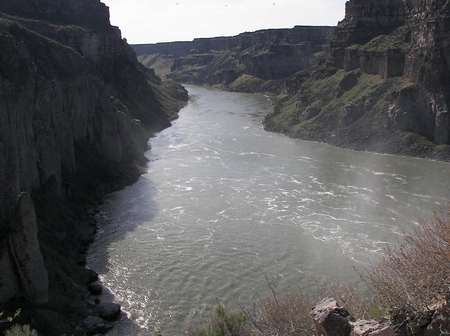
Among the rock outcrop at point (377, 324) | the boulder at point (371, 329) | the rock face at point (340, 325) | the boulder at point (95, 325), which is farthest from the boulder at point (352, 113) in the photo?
the boulder at point (371, 329)

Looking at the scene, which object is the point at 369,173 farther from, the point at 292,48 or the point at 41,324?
the point at 292,48

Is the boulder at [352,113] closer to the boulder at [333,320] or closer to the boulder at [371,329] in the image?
the boulder at [333,320]

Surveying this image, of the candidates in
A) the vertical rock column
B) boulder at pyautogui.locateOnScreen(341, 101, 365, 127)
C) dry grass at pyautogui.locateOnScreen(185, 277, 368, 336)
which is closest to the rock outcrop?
dry grass at pyautogui.locateOnScreen(185, 277, 368, 336)

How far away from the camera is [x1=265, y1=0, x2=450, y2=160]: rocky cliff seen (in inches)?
2625

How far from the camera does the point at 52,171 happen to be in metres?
38.3

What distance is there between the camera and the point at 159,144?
72.9 m

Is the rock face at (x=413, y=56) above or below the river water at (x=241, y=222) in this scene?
above

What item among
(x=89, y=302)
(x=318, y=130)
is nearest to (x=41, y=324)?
(x=89, y=302)

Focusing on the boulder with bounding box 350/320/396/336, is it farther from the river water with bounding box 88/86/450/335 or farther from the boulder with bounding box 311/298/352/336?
the river water with bounding box 88/86/450/335

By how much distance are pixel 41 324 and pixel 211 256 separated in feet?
42.5

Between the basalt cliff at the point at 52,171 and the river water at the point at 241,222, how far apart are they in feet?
6.47

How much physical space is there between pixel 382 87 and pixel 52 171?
5440 cm

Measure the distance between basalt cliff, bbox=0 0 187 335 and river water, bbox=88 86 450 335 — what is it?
1972 millimetres

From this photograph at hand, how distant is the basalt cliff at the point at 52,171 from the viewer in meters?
23.7
